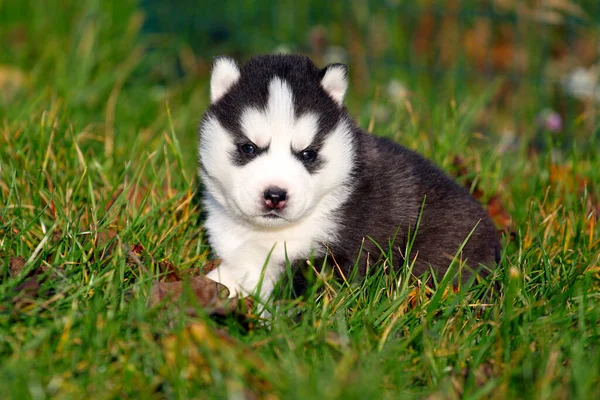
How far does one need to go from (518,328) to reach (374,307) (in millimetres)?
663

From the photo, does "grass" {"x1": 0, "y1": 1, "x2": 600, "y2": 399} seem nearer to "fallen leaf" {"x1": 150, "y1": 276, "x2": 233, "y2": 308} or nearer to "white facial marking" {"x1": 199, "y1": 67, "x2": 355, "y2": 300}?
"fallen leaf" {"x1": 150, "y1": 276, "x2": 233, "y2": 308}

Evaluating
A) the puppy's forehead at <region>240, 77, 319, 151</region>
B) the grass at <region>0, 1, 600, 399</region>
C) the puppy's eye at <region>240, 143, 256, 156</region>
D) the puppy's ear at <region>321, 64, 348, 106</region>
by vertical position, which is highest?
the puppy's ear at <region>321, 64, 348, 106</region>

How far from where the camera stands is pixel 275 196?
3754 millimetres

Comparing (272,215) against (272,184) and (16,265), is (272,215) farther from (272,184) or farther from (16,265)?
(16,265)

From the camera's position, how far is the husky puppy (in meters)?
3.89

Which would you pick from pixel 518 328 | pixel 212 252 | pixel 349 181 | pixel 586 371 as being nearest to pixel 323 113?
pixel 349 181

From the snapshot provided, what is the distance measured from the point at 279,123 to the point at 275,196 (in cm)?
38

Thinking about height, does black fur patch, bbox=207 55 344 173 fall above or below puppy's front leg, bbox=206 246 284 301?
above

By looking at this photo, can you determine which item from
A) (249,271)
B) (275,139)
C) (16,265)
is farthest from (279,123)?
(16,265)

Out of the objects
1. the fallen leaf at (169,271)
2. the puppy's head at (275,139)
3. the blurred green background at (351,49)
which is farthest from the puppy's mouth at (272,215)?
the blurred green background at (351,49)

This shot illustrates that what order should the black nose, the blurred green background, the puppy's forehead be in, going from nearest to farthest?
the black nose < the puppy's forehead < the blurred green background

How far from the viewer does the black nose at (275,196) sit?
375 centimetres

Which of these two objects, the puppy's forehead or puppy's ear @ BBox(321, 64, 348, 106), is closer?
the puppy's forehead

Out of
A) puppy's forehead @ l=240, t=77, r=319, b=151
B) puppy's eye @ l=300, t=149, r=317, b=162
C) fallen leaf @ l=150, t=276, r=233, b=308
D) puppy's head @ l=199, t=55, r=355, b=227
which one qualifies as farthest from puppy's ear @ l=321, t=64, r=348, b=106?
fallen leaf @ l=150, t=276, r=233, b=308
